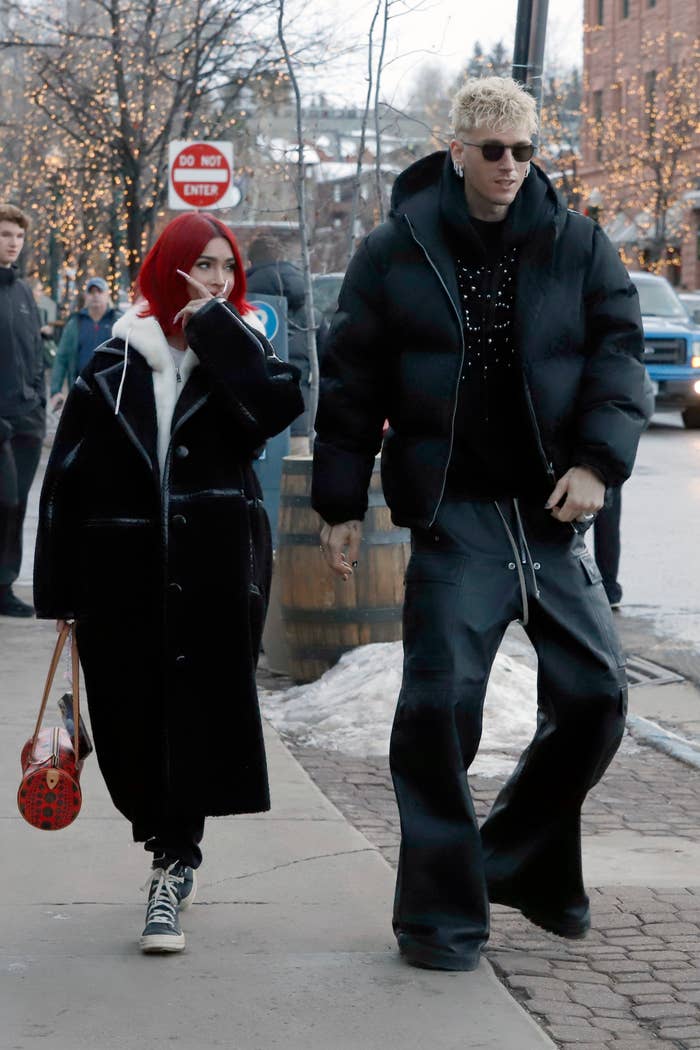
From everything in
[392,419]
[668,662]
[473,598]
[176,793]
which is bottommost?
[668,662]

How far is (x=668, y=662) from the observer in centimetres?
886

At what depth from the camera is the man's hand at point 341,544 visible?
14.4ft

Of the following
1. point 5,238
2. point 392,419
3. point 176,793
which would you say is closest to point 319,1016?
point 176,793

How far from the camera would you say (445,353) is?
4180 mm

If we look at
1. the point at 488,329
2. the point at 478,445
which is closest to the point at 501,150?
the point at 488,329

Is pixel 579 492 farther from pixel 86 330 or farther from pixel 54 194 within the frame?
pixel 54 194

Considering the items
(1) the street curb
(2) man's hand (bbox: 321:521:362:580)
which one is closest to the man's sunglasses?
(2) man's hand (bbox: 321:521:362:580)

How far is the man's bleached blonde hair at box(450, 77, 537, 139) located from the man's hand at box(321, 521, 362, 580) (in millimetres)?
963

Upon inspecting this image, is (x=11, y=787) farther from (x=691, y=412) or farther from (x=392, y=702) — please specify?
(x=691, y=412)

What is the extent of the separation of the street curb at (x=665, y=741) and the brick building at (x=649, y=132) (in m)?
37.3

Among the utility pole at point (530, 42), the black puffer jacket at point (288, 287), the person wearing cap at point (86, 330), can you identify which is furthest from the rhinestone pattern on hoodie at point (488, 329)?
the person wearing cap at point (86, 330)

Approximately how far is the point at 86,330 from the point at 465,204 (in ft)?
39.4

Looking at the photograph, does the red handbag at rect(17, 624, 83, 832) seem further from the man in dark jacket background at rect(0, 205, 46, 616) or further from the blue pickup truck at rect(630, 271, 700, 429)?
the blue pickup truck at rect(630, 271, 700, 429)

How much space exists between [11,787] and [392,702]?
70.0 inches
